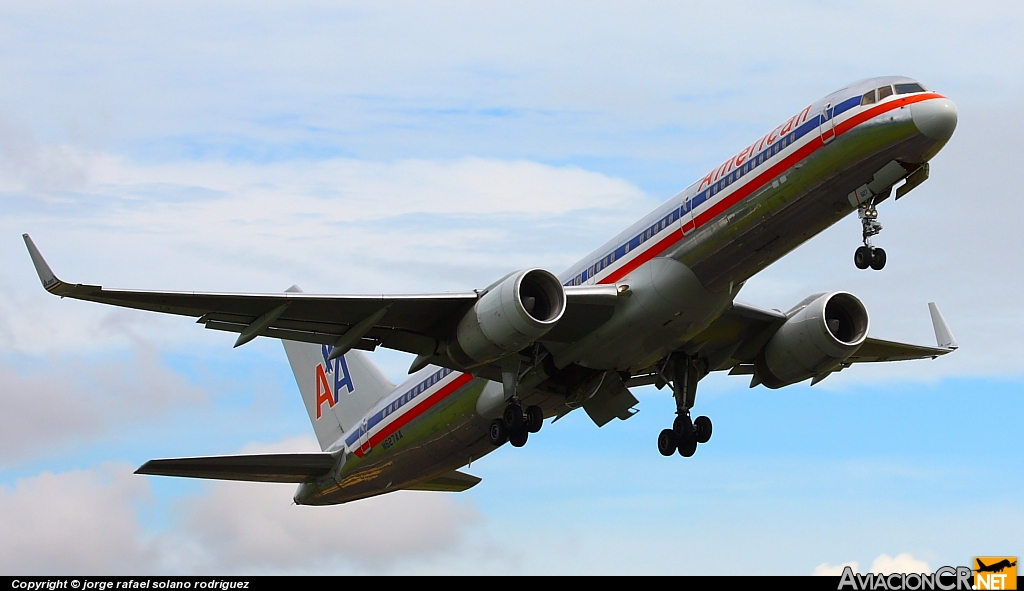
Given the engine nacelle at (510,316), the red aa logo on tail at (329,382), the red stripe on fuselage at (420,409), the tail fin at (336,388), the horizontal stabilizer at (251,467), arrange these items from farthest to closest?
the red aa logo on tail at (329,382) → the tail fin at (336,388) → the horizontal stabilizer at (251,467) → the red stripe on fuselage at (420,409) → the engine nacelle at (510,316)

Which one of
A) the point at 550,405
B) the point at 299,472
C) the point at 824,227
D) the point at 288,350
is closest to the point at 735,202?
the point at 824,227

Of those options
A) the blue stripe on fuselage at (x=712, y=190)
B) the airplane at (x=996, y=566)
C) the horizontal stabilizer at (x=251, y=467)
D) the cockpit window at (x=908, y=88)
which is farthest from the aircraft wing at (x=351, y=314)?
the airplane at (x=996, y=566)

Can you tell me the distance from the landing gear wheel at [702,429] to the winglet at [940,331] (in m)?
8.43

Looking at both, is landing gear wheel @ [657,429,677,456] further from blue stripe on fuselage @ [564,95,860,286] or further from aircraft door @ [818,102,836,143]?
aircraft door @ [818,102,836,143]

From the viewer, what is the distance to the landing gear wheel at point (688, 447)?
36.4 m

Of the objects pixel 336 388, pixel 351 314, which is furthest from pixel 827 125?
pixel 336 388

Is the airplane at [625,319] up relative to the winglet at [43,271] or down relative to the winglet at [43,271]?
up

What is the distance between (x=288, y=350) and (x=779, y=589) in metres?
24.7

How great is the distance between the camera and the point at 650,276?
31875mm

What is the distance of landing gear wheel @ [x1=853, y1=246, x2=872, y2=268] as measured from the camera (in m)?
29.7

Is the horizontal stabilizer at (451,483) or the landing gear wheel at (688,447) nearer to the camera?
the landing gear wheel at (688,447)

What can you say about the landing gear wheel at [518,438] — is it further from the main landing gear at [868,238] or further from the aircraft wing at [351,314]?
the main landing gear at [868,238]

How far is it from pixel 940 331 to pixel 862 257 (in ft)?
40.2

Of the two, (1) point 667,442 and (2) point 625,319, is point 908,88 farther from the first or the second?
(1) point 667,442
